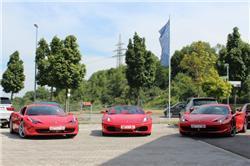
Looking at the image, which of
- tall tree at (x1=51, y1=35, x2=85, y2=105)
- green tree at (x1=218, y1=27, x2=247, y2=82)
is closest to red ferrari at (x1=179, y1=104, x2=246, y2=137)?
tall tree at (x1=51, y1=35, x2=85, y2=105)

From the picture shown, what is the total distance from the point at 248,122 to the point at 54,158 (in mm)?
12951

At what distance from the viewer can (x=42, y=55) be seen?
44625 mm

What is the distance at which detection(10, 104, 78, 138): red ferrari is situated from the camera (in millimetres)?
14203

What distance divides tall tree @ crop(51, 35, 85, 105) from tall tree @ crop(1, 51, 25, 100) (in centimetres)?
865

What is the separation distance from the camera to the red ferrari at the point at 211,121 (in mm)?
15148

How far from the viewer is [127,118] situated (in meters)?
15.8

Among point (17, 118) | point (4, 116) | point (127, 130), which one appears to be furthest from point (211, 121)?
point (4, 116)

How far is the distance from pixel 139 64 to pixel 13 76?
12643 mm

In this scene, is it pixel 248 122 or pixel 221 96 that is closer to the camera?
pixel 248 122

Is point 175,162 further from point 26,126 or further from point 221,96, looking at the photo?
point 221,96

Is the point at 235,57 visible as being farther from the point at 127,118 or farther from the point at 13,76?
the point at 127,118

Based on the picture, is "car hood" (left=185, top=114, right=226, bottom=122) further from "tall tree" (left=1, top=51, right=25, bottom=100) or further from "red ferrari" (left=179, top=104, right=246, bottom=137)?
"tall tree" (left=1, top=51, right=25, bottom=100)

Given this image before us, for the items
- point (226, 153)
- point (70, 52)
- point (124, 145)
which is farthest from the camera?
point (70, 52)

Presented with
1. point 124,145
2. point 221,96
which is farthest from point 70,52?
point 124,145
